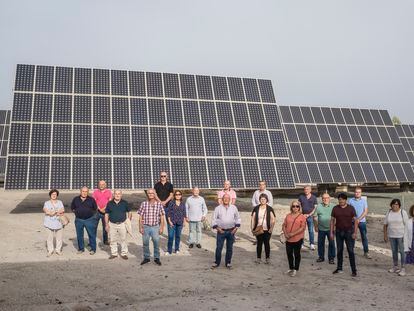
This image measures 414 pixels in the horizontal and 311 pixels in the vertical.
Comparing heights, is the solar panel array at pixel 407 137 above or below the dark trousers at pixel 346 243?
above

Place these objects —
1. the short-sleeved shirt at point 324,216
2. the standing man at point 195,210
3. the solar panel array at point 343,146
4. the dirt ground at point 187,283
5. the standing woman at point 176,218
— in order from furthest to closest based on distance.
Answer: the solar panel array at point 343,146 < the standing man at point 195,210 < the standing woman at point 176,218 < the short-sleeved shirt at point 324,216 < the dirt ground at point 187,283

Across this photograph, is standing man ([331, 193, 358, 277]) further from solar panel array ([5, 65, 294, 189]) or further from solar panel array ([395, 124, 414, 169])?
solar panel array ([395, 124, 414, 169])

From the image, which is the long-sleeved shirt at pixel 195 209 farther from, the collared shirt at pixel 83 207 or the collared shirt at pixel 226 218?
the collared shirt at pixel 83 207

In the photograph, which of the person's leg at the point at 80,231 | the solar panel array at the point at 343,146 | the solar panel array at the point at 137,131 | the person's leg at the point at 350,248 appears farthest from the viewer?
the solar panel array at the point at 343,146

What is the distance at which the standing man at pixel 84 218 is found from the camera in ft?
37.0

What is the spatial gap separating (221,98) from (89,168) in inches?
308

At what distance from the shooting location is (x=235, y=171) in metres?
18.8

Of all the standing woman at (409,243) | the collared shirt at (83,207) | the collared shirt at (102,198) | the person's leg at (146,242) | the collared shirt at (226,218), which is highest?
the collared shirt at (102,198)

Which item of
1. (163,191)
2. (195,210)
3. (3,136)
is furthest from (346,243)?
(3,136)

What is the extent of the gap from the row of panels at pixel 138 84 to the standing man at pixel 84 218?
9.80 meters

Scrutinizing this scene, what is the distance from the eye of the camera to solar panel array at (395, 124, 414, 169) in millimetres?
35888

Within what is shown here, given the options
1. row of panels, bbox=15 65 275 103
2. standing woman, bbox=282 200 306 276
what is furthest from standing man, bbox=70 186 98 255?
row of panels, bbox=15 65 275 103

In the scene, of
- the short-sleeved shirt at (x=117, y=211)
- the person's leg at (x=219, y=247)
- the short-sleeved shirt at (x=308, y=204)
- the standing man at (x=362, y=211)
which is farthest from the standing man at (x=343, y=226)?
the short-sleeved shirt at (x=117, y=211)

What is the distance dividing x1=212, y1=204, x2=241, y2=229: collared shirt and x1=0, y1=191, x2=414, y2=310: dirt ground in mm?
1040
